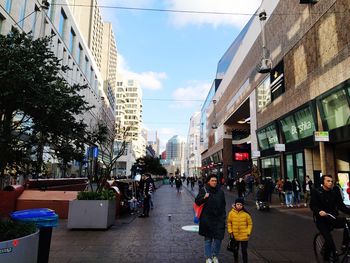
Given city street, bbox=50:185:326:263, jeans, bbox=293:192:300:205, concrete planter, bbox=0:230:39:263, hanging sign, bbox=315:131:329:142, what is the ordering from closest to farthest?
concrete planter, bbox=0:230:39:263 < city street, bbox=50:185:326:263 < hanging sign, bbox=315:131:329:142 < jeans, bbox=293:192:300:205

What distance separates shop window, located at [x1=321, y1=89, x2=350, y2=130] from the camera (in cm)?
1720

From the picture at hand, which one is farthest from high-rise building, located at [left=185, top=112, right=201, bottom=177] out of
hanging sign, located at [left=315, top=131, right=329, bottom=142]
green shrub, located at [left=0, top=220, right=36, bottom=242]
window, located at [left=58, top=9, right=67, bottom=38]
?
green shrub, located at [left=0, top=220, right=36, bottom=242]

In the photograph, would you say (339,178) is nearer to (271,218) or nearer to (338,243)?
(271,218)

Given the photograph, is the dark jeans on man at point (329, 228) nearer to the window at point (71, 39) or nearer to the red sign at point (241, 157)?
the window at point (71, 39)

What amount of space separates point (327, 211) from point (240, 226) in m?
1.71

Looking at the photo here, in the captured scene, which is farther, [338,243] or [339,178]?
[339,178]

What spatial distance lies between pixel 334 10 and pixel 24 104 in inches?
698

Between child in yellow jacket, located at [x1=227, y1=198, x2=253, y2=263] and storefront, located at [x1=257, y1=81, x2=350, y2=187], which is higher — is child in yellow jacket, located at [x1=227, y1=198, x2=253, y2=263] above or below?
below

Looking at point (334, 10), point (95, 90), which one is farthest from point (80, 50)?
point (334, 10)

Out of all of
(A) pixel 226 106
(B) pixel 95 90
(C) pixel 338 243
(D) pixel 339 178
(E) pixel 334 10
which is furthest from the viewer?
(B) pixel 95 90

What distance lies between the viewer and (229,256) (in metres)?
7.18

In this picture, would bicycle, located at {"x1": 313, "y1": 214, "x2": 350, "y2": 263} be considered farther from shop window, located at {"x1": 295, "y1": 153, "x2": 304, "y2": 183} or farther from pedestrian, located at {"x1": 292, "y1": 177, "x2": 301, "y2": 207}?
shop window, located at {"x1": 295, "y1": 153, "x2": 304, "y2": 183}

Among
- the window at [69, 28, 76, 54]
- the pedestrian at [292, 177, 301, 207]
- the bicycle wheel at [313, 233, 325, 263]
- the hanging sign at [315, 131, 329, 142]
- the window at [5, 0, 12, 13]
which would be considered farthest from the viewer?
the window at [69, 28, 76, 54]

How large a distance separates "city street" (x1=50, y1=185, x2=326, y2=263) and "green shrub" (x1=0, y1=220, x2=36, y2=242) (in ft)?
6.86
